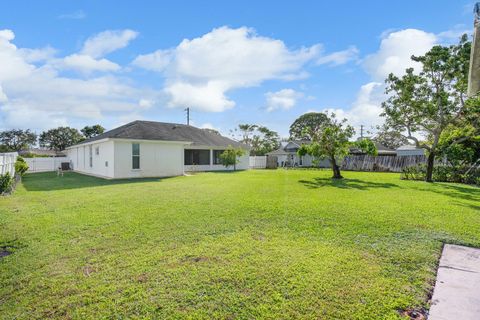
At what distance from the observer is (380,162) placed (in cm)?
2605

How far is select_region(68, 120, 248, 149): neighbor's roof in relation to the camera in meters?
17.5

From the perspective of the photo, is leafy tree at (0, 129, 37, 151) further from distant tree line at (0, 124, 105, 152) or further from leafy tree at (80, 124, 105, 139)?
leafy tree at (80, 124, 105, 139)

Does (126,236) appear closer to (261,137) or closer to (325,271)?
(325,271)

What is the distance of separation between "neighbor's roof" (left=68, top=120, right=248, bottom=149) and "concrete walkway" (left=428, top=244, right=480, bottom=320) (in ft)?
53.7

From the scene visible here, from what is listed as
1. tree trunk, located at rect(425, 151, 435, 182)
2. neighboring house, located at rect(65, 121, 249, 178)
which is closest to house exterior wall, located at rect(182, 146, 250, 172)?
neighboring house, located at rect(65, 121, 249, 178)

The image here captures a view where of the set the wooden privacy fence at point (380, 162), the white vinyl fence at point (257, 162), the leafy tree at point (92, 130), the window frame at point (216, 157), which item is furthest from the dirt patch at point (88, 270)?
the leafy tree at point (92, 130)

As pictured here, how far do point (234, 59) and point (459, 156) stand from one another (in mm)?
14206

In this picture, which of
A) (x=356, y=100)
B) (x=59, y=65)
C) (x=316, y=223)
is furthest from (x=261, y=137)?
(x=316, y=223)

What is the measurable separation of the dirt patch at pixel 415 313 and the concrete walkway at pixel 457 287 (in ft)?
0.18

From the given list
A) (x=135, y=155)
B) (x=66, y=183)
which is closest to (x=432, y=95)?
(x=135, y=155)

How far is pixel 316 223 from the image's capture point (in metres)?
5.96

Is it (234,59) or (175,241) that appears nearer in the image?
(175,241)

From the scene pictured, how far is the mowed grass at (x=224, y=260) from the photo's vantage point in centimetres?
288

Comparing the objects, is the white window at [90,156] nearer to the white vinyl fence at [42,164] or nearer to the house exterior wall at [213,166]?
the house exterior wall at [213,166]
